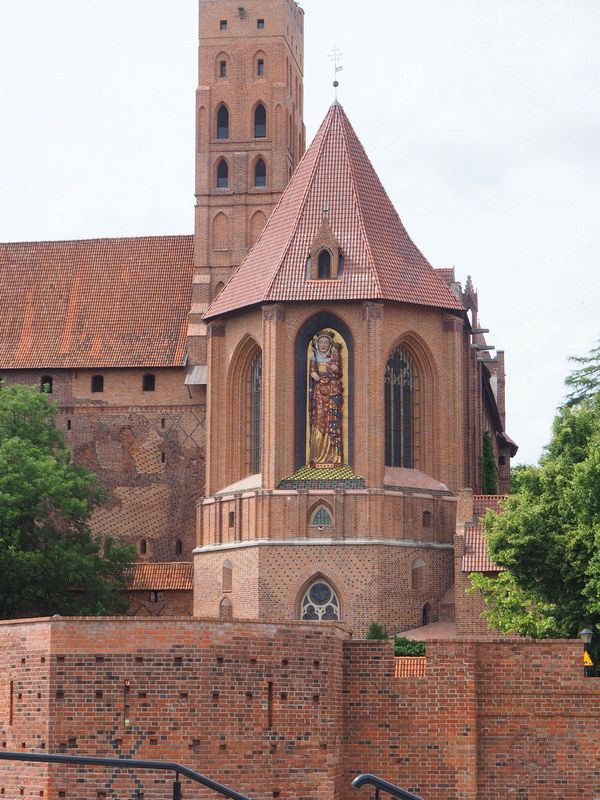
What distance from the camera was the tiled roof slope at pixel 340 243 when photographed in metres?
50.5

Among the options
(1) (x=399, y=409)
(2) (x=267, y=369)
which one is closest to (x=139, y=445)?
(2) (x=267, y=369)

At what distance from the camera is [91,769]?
2633 centimetres

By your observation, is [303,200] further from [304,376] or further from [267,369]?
[304,376]

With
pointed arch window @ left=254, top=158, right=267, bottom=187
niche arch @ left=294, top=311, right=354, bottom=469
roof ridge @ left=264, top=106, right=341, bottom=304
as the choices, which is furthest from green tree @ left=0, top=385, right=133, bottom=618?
pointed arch window @ left=254, top=158, right=267, bottom=187

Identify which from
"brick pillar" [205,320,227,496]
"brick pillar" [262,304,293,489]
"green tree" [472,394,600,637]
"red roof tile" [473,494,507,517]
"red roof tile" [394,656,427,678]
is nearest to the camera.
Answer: "red roof tile" [394,656,427,678]

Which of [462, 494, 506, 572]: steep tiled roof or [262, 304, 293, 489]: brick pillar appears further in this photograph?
[262, 304, 293, 489]: brick pillar

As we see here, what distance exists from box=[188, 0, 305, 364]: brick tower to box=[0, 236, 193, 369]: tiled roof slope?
7.21ft

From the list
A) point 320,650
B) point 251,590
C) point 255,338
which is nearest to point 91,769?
point 320,650

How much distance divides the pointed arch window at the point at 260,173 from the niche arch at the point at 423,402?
35.1ft

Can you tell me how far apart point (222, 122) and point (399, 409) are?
1433cm

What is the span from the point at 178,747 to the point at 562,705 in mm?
6712

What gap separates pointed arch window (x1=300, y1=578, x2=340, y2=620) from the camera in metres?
48.2

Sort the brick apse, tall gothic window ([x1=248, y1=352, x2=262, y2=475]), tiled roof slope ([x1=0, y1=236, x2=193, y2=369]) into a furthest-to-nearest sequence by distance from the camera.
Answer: tiled roof slope ([x1=0, y1=236, x2=193, y2=369]) → tall gothic window ([x1=248, y1=352, x2=262, y2=475]) → the brick apse

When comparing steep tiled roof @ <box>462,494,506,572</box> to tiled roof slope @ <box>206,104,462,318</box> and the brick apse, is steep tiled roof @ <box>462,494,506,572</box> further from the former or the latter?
the brick apse
